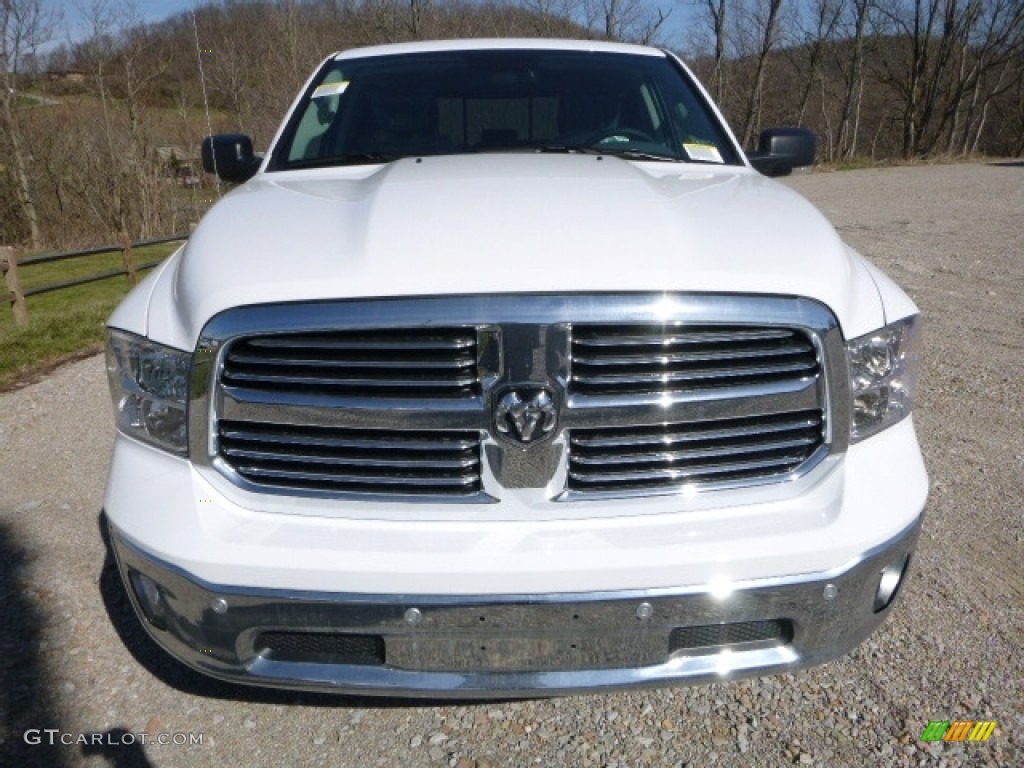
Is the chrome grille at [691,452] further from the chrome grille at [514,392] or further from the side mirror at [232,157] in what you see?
the side mirror at [232,157]

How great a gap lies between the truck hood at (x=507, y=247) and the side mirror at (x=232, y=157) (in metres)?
1.27

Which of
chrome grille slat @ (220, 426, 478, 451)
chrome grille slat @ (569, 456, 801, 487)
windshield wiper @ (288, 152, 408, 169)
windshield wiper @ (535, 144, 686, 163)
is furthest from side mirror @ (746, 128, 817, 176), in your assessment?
chrome grille slat @ (220, 426, 478, 451)

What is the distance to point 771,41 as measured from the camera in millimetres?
31531

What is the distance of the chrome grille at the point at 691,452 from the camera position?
1.81 metres

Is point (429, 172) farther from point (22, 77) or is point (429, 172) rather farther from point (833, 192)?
point (22, 77)

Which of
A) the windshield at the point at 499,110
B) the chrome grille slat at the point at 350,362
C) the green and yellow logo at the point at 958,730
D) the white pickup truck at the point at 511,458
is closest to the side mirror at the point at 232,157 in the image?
the windshield at the point at 499,110

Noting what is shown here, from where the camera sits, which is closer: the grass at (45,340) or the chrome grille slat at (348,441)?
the chrome grille slat at (348,441)

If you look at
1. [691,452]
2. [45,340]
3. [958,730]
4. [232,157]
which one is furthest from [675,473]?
[45,340]

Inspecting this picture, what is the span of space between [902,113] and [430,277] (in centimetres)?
4246

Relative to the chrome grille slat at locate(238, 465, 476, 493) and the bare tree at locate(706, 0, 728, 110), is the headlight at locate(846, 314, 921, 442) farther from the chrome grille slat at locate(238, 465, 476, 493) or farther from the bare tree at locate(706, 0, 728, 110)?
the bare tree at locate(706, 0, 728, 110)

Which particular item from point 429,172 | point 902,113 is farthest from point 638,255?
point 902,113

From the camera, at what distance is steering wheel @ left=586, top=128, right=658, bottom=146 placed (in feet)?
10.7

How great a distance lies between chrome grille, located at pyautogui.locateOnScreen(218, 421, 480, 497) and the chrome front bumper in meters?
0.24

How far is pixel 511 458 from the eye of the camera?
1.77 m
